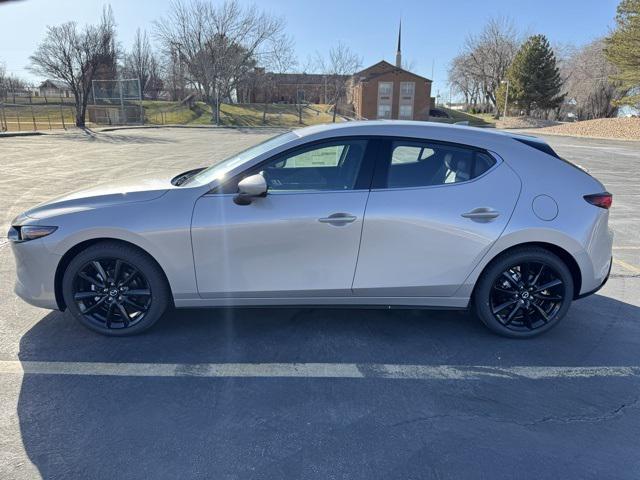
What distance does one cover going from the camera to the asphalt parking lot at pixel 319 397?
2275 mm

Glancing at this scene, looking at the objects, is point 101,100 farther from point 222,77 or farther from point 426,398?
point 426,398

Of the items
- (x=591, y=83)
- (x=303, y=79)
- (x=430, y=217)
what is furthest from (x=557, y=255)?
(x=303, y=79)

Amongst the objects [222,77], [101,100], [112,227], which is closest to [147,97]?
[222,77]

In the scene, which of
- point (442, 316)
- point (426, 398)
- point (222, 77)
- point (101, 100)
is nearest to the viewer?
point (426, 398)

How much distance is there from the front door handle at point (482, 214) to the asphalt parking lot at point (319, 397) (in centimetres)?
99

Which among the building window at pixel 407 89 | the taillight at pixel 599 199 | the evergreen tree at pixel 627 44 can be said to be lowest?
the taillight at pixel 599 199

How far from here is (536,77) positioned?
51375 mm

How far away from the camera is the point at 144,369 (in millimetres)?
3047

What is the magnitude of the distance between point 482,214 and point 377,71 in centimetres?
6546

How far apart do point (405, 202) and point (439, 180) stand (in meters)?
0.34

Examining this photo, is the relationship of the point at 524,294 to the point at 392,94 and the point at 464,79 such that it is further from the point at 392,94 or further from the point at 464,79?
the point at 464,79

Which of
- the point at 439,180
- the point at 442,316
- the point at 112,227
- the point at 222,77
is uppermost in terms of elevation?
the point at 222,77

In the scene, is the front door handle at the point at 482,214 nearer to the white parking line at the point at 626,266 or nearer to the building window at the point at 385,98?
the white parking line at the point at 626,266

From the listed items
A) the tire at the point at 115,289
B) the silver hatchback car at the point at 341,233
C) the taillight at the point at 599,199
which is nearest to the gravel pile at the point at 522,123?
the taillight at the point at 599,199
